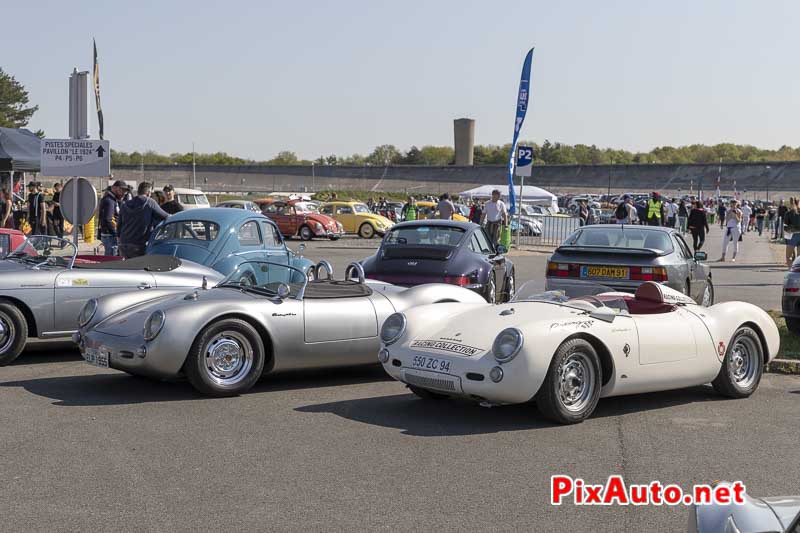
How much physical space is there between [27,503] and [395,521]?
1899mm

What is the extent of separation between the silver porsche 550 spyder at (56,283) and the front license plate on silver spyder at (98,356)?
1.44 metres

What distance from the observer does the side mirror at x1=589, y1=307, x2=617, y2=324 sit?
7238 mm

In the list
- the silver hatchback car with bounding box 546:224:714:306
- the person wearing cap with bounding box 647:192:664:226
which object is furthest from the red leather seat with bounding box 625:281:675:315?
the person wearing cap with bounding box 647:192:664:226

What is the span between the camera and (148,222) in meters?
13.9

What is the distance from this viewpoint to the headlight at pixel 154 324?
7555 millimetres

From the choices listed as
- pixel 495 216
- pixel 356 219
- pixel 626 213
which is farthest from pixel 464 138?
pixel 495 216

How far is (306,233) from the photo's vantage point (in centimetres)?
3634

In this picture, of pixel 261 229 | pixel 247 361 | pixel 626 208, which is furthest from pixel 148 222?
pixel 626 208

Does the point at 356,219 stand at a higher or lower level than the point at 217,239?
lower

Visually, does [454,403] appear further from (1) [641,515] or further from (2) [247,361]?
(1) [641,515]

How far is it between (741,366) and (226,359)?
4329mm

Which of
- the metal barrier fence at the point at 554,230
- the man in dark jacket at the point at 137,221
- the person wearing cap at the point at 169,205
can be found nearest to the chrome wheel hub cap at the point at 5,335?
the man in dark jacket at the point at 137,221

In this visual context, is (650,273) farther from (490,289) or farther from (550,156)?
(550,156)

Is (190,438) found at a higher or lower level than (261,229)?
lower
